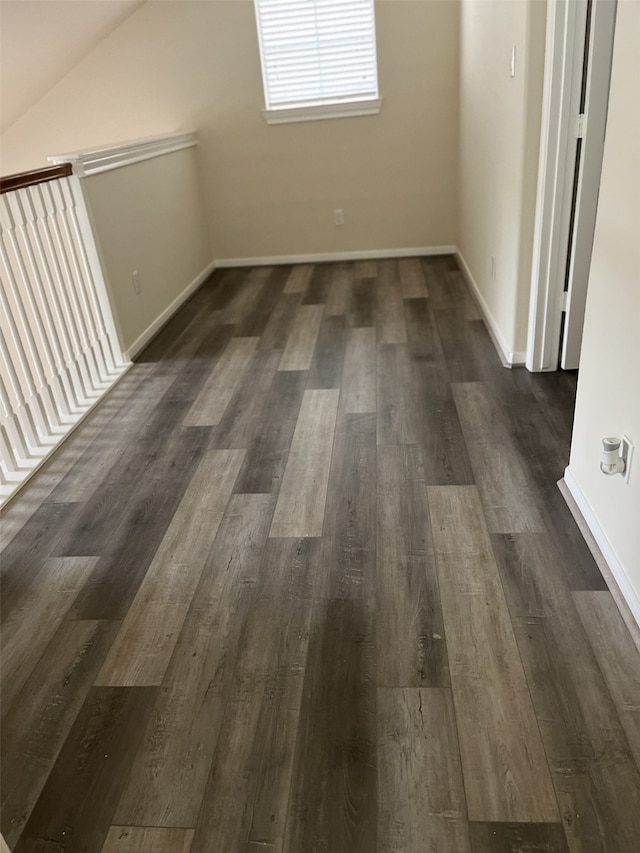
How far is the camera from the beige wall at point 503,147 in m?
2.59

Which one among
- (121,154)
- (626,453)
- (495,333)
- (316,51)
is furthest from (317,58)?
(626,453)

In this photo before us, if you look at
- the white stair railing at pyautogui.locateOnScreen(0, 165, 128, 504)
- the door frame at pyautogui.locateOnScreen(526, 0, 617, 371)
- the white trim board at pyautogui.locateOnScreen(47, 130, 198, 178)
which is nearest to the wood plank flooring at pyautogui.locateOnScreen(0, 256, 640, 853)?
the white stair railing at pyautogui.locateOnScreen(0, 165, 128, 504)

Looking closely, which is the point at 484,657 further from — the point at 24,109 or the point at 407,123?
the point at 24,109

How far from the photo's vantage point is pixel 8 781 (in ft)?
4.52

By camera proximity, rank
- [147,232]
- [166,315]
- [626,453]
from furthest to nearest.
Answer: [166,315] < [147,232] < [626,453]

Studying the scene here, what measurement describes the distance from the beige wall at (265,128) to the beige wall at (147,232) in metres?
0.37

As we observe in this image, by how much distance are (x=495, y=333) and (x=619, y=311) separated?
1753 mm

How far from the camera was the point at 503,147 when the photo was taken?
3.05 meters

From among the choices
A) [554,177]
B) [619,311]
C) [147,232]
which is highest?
[554,177]

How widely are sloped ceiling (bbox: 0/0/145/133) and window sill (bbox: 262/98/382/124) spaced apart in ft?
3.79

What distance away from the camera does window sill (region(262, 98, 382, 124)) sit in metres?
4.64

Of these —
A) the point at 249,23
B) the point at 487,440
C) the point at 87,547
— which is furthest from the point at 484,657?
the point at 249,23

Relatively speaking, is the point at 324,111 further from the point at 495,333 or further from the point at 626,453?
the point at 626,453

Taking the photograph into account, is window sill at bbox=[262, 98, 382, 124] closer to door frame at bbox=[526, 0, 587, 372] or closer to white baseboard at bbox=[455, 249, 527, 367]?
white baseboard at bbox=[455, 249, 527, 367]
